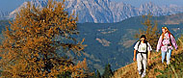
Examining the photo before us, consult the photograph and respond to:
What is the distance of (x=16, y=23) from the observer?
21734 mm

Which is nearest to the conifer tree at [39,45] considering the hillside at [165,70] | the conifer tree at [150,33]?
the hillside at [165,70]

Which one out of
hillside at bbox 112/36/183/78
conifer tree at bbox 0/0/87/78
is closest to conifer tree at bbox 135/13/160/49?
conifer tree at bbox 0/0/87/78

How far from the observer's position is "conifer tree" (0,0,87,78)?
63.8 ft

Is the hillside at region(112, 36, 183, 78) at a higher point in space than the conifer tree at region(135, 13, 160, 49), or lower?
higher

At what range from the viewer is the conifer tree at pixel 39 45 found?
19.5 m

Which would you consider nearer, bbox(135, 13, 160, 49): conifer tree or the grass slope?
the grass slope

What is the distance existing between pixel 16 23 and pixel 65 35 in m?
5.23

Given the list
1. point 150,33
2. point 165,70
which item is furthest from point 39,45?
point 150,33

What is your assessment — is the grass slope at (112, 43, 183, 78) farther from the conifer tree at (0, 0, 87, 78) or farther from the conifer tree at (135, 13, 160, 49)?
the conifer tree at (135, 13, 160, 49)

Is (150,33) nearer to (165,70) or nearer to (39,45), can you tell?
(39,45)

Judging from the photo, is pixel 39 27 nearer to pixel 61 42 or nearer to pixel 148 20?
pixel 61 42

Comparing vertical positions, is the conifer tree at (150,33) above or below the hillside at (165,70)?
below

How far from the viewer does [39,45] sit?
1920 centimetres

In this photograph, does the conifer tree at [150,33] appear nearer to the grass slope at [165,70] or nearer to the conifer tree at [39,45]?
the conifer tree at [39,45]
